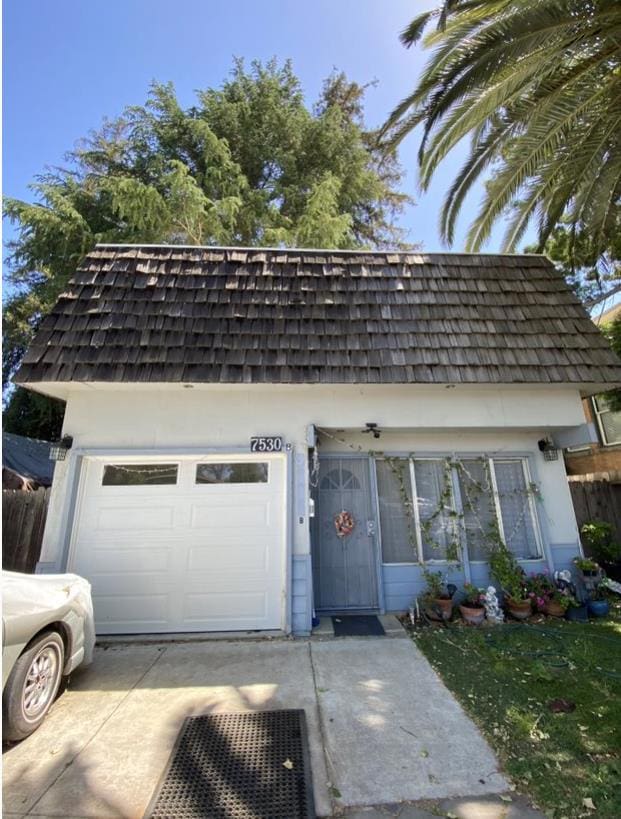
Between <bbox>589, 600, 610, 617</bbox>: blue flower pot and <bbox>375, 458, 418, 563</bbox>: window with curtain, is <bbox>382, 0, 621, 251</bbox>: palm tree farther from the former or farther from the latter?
<bbox>589, 600, 610, 617</bbox>: blue flower pot

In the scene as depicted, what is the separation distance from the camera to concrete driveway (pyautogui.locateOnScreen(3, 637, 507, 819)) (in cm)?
248

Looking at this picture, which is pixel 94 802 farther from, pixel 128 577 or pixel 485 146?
pixel 485 146

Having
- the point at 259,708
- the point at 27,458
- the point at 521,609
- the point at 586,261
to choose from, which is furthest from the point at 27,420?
the point at 586,261

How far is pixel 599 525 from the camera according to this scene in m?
6.78

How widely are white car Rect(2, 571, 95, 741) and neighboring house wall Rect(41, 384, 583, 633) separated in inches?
78.4

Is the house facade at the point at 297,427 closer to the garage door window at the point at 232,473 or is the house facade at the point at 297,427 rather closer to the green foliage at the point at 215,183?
the garage door window at the point at 232,473

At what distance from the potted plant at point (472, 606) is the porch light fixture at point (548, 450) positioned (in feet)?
7.87

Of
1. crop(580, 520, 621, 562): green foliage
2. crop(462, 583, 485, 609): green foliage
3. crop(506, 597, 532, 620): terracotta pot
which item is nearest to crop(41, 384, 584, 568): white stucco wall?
crop(580, 520, 621, 562): green foliage

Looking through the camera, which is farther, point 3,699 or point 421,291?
point 421,291

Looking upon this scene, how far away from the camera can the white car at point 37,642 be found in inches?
116

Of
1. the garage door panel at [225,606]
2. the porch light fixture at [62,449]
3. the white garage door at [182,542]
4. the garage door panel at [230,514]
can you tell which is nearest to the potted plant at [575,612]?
the white garage door at [182,542]

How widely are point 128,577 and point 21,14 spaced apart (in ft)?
21.9

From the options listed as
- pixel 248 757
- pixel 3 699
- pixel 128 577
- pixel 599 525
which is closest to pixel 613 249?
pixel 599 525

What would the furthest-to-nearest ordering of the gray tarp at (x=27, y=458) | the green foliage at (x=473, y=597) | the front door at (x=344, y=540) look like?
the gray tarp at (x=27, y=458) → the front door at (x=344, y=540) → the green foliage at (x=473, y=597)
